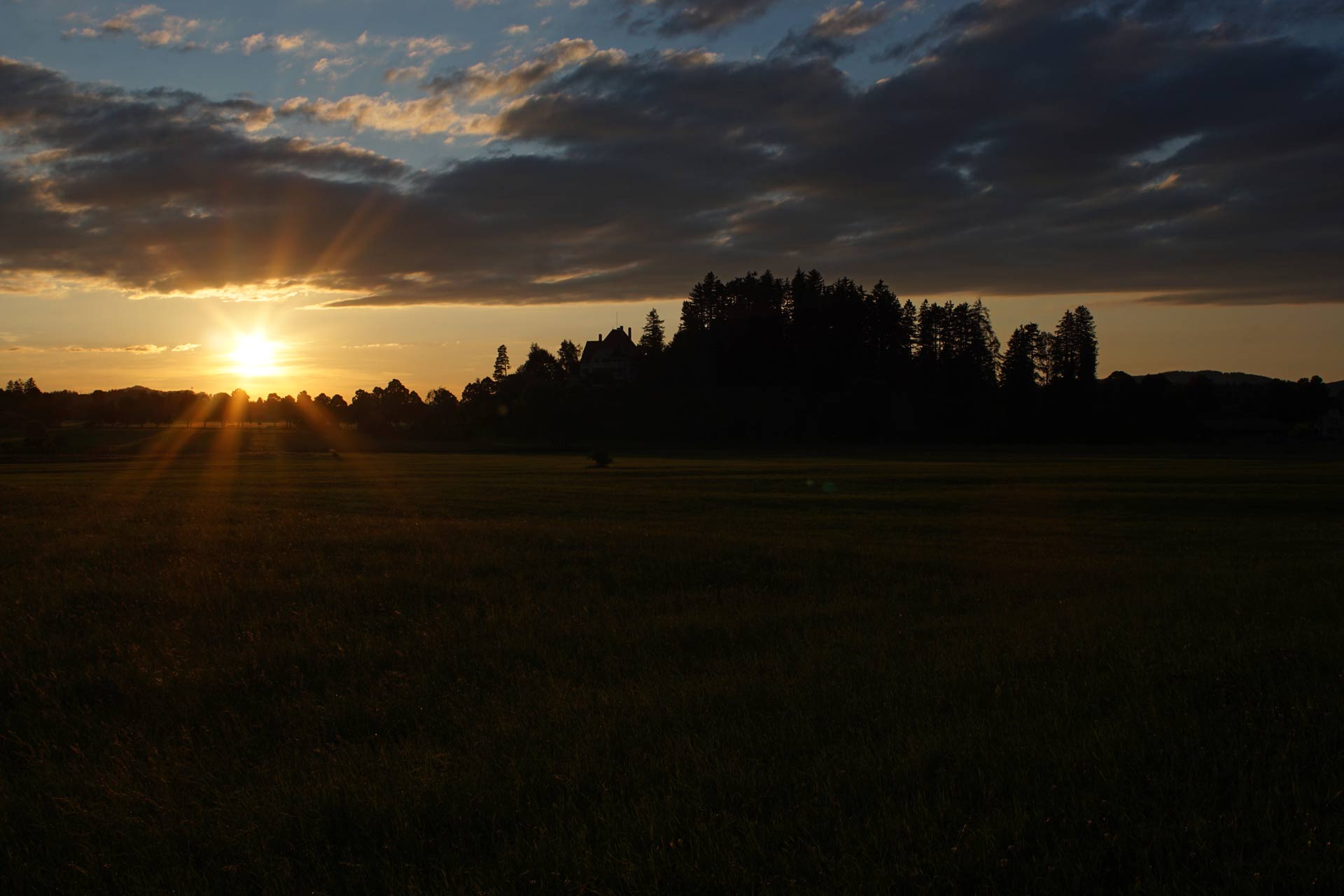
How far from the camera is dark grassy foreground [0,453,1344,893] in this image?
17.9ft

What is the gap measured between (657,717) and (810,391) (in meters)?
141

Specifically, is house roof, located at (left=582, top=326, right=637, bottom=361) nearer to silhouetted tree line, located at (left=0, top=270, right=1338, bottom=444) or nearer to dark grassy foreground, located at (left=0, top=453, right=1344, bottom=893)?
silhouetted tree line, located at (left=0, top=270, right=1338, bottom=444)

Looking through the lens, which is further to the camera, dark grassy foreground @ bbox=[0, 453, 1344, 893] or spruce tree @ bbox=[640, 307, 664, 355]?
spruce tree @ bbox=[640, 307, 664, 355]

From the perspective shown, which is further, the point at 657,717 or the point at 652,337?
the point at 652,337

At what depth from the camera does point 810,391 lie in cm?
14662

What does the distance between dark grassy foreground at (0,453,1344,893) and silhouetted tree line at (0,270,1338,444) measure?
358ft

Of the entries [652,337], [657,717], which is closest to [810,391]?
[652,337]

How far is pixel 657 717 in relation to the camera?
791 centimetres

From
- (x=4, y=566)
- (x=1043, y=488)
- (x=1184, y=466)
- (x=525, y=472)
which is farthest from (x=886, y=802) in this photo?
(x=1184, y=466)

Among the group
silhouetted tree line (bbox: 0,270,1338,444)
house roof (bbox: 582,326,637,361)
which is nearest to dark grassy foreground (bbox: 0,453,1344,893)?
silhouetted tree line (bbox: 0,270,1338,444)

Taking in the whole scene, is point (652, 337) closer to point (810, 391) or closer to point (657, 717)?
point (810, 391)

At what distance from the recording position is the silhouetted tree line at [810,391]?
13475 cm

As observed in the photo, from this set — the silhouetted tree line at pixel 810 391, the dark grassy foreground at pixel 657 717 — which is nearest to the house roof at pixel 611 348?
the silhouetted tree line at pixel 810 391

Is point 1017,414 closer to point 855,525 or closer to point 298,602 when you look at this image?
point 855,525
